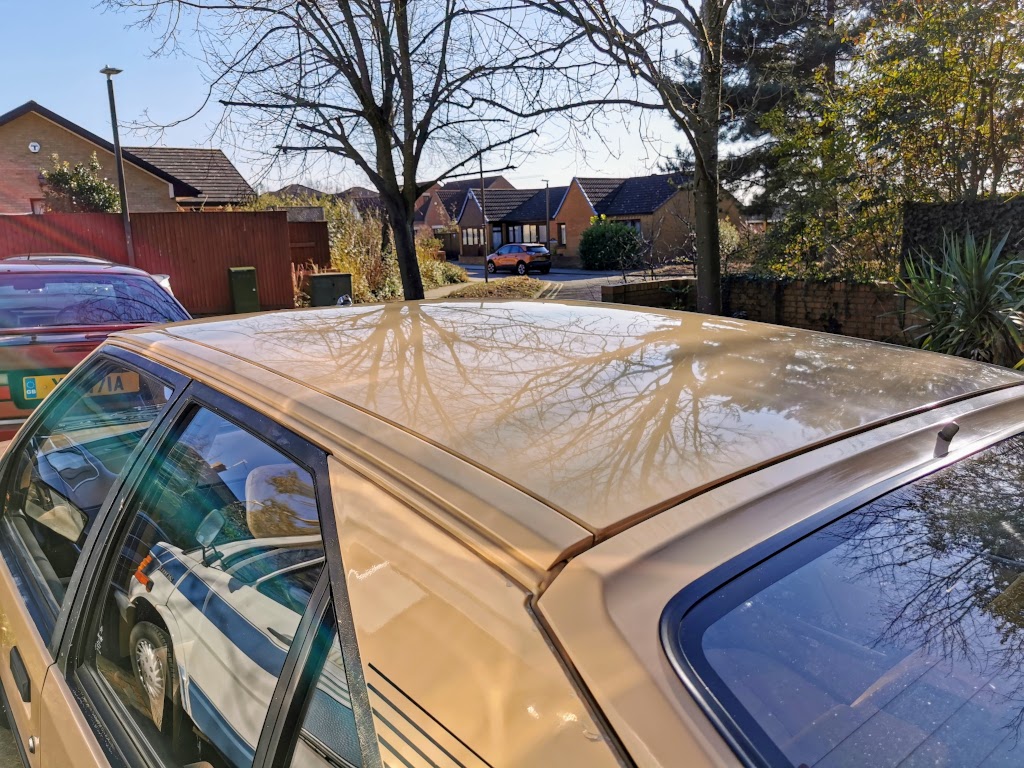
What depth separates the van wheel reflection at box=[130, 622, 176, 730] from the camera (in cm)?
171

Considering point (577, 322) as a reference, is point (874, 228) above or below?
above

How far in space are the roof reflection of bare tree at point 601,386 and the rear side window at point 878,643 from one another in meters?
0.18

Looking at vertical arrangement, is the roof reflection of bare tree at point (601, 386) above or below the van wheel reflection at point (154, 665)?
above

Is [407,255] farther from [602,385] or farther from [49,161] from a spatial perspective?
[49,161]

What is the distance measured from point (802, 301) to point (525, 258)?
31591mm

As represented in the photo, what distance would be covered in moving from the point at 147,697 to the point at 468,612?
1215mm

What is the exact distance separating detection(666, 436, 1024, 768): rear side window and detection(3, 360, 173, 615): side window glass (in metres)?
1.79

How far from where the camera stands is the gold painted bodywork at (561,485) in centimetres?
85

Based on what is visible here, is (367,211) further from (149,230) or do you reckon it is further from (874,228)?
(874,228)

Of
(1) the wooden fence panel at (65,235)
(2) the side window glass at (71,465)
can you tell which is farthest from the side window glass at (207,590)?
(1) the wooden fence panel at (65,235)

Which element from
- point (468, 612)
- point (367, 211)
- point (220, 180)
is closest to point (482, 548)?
point (468, 612)

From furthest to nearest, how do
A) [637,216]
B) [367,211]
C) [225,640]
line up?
[637,216] → [367,211] → [225,640]

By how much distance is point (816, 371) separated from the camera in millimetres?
1740

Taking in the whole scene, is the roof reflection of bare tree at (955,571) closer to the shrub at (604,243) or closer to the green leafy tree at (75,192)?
the green leafy tree at (75,192)
